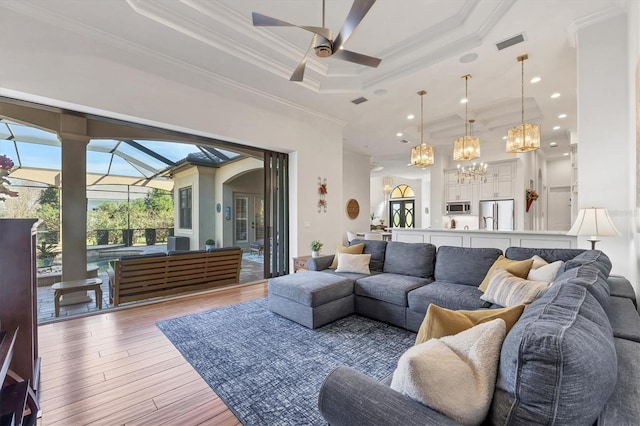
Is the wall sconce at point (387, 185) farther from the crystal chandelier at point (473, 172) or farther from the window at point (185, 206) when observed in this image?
the window at point (185, 206)

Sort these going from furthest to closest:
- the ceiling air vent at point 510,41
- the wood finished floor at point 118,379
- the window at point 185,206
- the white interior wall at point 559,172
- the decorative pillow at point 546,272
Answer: the white interior wall at point 559,172 → the window at point 185,206 → the ceiling air vent at point 510,41 → the decorative pillow at point 546,272 → the wood finished floor at point 118,379

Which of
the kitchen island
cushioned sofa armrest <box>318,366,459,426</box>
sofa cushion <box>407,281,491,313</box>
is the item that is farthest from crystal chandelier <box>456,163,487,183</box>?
cushioned sofa armrest <box>318,366,459,426</box>

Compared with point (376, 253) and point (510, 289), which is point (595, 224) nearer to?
point (510, 289)

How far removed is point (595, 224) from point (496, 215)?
5626 mm

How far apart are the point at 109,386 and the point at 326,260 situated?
2.73 meters

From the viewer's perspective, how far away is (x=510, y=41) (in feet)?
10.8

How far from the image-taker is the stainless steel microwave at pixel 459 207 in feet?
27.2

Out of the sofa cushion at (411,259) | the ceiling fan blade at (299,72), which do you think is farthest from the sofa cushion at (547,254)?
the ceiling fan blade at (299,72)

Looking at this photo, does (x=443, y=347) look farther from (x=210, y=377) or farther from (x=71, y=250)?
(x=71, y=250)

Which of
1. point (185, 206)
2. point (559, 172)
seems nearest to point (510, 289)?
point (185, 206)

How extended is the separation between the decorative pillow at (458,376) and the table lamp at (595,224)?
2488 millimetres

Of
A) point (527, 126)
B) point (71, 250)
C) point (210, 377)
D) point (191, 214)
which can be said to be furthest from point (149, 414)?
point (191, 214)

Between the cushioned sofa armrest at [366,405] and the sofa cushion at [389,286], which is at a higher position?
the cushioned sofa armrest at [366,405]

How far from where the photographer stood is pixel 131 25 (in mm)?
3061
